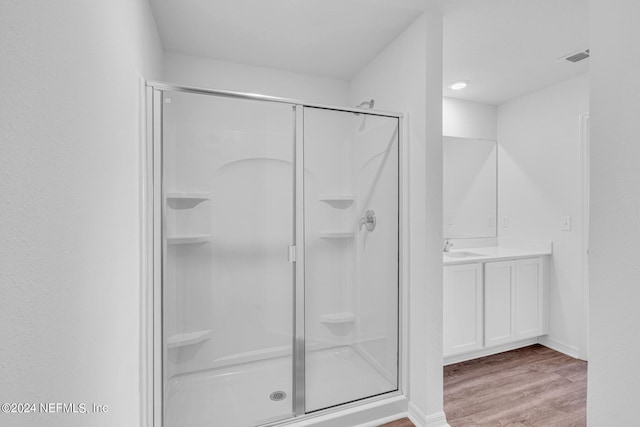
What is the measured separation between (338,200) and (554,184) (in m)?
2.26

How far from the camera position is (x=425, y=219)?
184 cm

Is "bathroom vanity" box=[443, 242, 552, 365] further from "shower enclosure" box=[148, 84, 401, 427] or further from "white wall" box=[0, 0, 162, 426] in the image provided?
"white wall" box=[0, 0, 162, 426]

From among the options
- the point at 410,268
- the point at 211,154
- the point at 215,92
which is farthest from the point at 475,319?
the point at 215,92

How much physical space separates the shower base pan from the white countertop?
3.61 ft

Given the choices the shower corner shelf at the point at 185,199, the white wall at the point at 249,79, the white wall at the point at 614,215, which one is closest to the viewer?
the white wall at the point at 614,215

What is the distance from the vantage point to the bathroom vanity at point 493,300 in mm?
2486

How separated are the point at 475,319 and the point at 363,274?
48.6 inches

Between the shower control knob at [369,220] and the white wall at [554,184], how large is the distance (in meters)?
1.99

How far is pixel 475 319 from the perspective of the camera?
2564mm

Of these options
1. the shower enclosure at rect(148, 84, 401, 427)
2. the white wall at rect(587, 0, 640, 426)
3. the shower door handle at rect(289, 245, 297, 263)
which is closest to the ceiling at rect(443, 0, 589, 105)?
the shower enclosure at rect(148, 84, 401, 427)

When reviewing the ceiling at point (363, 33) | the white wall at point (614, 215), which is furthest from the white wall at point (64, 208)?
the white wall at point (614, 215)

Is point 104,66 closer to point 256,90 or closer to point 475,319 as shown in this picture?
point 256,90

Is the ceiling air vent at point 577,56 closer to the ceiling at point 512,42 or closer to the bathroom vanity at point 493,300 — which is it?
the ceiling at point 512,42

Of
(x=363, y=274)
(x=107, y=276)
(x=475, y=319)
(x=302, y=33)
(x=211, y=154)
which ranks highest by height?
(x=302, y=33)
